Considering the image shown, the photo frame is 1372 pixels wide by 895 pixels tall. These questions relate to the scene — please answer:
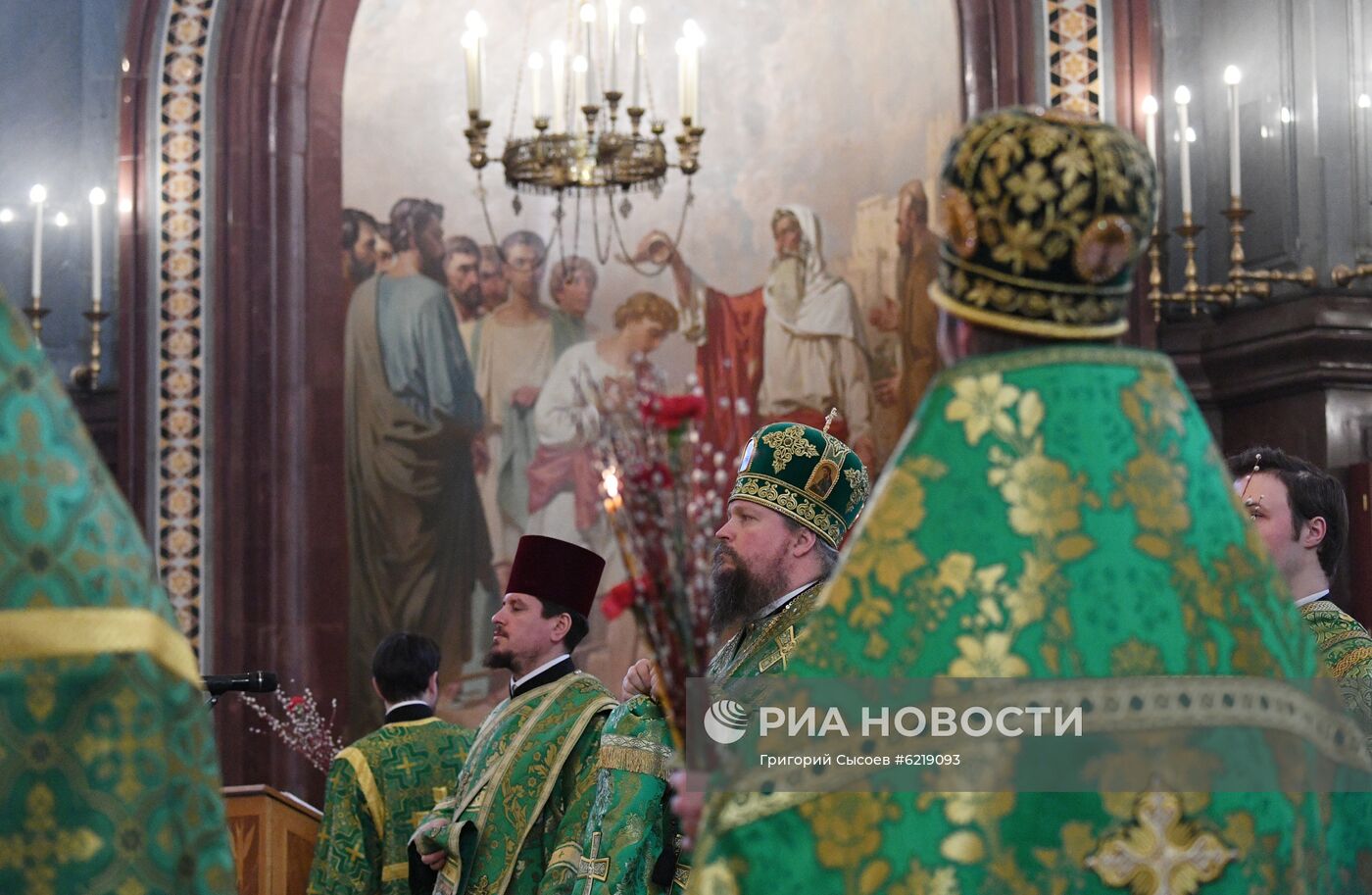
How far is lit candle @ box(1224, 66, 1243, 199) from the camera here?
788cm

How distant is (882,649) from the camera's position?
85.0 inches

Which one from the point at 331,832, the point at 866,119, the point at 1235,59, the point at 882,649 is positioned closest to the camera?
the point at 882,649

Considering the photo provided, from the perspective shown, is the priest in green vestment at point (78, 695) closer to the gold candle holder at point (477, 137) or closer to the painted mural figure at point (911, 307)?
the gold candle holder at point (477, 137)

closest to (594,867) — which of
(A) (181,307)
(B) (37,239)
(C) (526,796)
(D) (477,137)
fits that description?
(C) (526,796)

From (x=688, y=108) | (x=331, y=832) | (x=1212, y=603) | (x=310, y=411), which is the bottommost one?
Result: (x=331, y=832)

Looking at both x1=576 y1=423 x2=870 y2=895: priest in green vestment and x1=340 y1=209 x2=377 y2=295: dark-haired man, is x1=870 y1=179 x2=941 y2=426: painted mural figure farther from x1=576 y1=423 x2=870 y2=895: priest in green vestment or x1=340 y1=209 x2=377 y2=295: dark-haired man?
x1=576 y1=423 x2=870 y2=895: priest in green vestment

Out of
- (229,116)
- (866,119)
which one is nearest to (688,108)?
(866,119)

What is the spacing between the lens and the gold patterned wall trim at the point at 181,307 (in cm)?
919

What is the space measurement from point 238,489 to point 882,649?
7.47 metres

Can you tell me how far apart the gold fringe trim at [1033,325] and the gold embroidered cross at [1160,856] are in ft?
1.79

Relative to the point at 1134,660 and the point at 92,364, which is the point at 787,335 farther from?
the point at 1134,660

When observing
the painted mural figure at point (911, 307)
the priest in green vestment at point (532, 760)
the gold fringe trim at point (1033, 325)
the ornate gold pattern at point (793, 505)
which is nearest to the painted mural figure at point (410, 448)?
the painted mural figure at point (911, 307)

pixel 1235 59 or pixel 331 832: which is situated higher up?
pixel 1235 59

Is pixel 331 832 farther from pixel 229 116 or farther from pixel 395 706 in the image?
pixel 229 116
